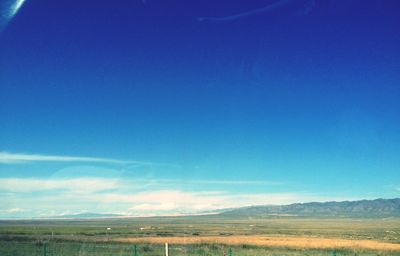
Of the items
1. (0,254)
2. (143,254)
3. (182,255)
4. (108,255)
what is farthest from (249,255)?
(0,254)

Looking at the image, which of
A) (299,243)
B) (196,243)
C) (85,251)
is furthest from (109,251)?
(299,243)

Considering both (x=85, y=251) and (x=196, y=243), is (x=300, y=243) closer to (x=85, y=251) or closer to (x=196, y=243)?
(x=196, y=243)

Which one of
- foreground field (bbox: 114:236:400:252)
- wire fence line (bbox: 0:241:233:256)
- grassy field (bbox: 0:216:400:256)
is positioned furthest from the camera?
foreground field (bbox: 114:236:400:252)

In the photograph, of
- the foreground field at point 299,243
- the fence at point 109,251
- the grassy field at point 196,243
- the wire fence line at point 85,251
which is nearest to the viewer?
the wire fence line at point 85,251

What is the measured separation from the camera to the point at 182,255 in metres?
35.1

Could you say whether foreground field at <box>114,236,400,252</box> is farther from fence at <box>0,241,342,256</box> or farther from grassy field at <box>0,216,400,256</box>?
fence at <box>0,241,342,256</box>

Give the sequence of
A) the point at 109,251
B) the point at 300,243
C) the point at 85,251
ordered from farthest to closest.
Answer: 1. the point at 300,243
2. the point at 109,251
3. the point at 85,251

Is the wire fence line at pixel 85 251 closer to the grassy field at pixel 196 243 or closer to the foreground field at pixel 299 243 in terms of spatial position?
the grassy field at pixel 196 243

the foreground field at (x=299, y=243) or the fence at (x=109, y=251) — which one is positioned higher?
the fence at (x=109, y=251)

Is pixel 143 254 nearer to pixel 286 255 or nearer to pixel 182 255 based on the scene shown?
pixel 182 255

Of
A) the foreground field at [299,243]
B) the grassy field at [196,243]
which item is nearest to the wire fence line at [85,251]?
the grassy field at [196,243]

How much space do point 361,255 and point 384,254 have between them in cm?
328

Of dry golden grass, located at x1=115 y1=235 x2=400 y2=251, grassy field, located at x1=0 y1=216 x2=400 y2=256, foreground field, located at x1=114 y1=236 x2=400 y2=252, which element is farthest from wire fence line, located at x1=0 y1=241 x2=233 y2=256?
dry golden grass, located at x1=115 y1=235 x2=400 y2=251

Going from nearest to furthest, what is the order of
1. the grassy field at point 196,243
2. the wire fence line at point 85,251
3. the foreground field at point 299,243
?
the wire fence line at point 85,251
the grassy field at point 196,243
the foreground field at point 299,243
